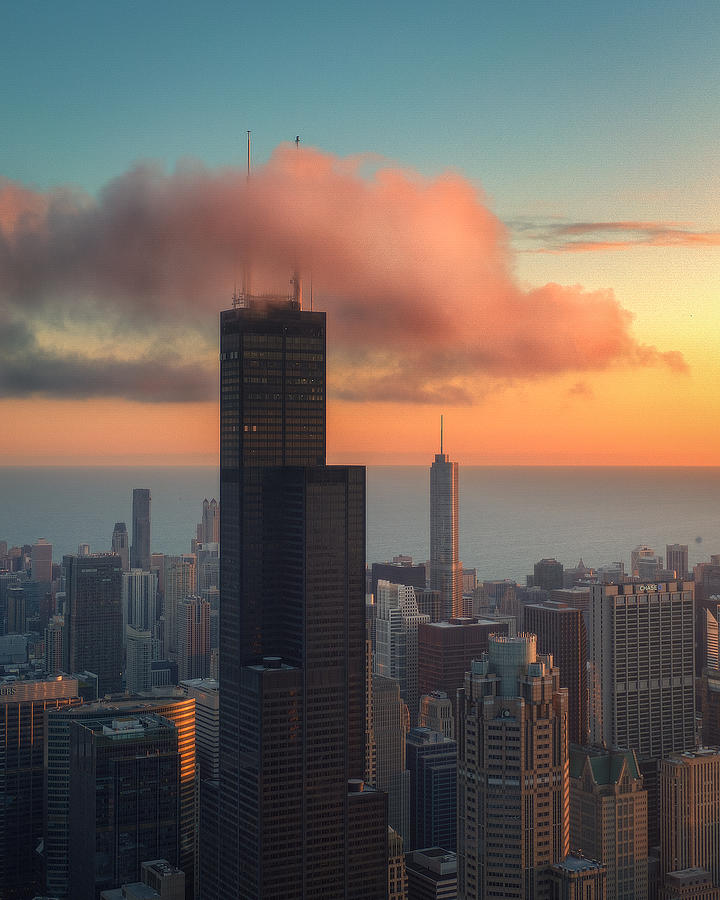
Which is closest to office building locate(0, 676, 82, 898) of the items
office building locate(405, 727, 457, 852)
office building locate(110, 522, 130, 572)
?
office building locate(405, 727, 457, 852)

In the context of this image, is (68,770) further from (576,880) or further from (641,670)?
(576,880)

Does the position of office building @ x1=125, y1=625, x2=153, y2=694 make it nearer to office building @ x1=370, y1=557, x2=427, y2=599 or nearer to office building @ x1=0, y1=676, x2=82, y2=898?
office building @ x1=0, y1=676, x2=82, y2=898

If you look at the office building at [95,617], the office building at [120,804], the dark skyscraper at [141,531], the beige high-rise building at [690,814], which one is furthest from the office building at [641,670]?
the dark skyscraper at [141,531]

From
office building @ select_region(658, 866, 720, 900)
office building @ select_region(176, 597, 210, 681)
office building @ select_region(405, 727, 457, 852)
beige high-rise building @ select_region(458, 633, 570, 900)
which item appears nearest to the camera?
beige high-rise building @ select_region(458, 633, 570, 900)

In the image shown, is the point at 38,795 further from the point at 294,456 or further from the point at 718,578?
the point at 718,578

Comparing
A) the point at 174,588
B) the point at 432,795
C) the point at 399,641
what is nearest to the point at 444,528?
the point at 174,588

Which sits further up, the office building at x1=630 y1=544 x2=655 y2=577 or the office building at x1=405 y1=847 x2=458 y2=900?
the office building at x1=630 y1=544 x2=655 y2=577
